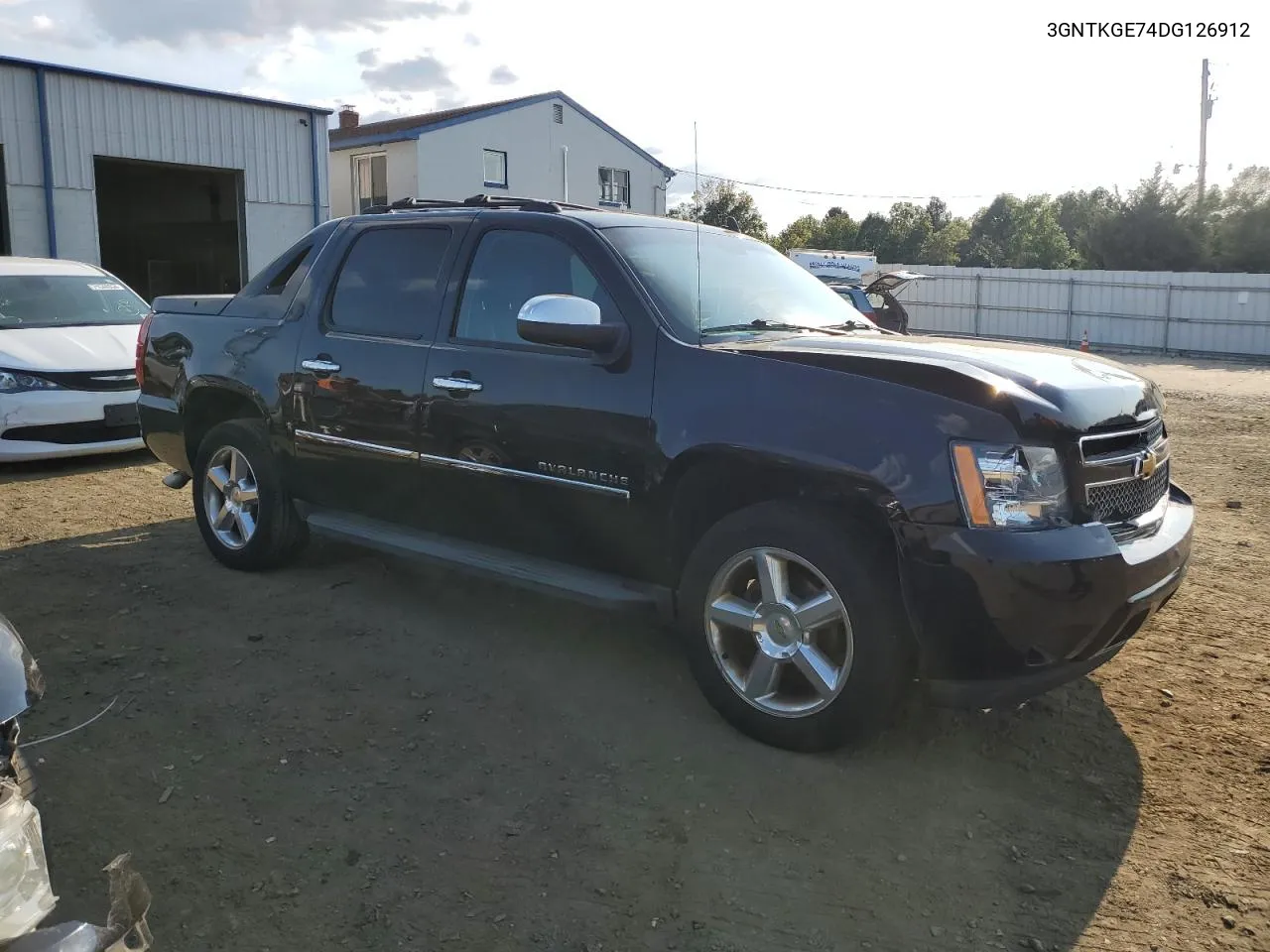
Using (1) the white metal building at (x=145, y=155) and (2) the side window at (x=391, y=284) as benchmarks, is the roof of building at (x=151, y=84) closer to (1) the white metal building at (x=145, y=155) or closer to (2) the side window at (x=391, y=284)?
(1) the white metal building at (x=145, y=155)

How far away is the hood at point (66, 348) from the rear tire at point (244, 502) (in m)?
3.21

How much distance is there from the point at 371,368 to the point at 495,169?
30.6m

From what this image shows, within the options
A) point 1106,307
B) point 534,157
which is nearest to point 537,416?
point 1106,307

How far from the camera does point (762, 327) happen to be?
4371 mm

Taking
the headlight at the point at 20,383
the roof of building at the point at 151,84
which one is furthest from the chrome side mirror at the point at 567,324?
the roof of building at the point at 151,84

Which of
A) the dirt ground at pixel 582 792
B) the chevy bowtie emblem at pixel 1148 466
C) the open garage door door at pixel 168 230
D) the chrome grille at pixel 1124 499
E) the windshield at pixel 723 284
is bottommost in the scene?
the dirt ground at pixel 582 792

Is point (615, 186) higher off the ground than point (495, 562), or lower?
higher

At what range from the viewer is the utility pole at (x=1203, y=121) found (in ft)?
114

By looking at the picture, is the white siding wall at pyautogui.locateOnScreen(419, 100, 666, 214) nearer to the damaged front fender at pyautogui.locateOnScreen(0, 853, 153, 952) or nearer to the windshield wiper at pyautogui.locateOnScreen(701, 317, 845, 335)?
the windshield wiper at pyautogui.locateOnScreen(701, 317, 845, 335)

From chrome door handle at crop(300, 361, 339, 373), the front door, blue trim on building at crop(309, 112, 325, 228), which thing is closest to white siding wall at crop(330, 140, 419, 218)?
blue trim on building at crop(309, 112, 325, 228)

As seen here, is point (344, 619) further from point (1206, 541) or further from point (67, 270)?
point (67, 270)

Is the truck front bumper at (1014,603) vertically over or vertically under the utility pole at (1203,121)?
under

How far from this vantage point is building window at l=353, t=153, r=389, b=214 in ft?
106

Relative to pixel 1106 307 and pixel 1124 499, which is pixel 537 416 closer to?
pixel 1124 499
